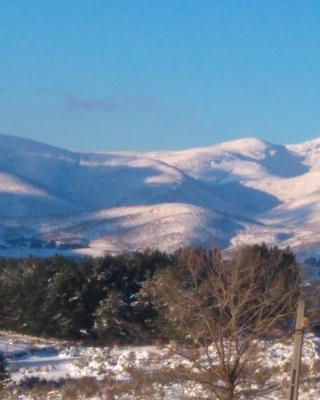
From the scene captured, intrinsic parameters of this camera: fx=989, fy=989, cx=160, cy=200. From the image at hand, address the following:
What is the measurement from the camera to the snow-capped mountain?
79.6 m

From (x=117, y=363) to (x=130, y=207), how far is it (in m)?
102

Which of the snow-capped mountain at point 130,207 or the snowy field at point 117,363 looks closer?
the snowy field at point 117,363

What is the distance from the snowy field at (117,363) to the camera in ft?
52.2

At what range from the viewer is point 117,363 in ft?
67.8

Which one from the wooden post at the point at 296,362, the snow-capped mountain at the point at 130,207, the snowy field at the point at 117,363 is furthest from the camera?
the snow-capped mountain at the point at 130,207

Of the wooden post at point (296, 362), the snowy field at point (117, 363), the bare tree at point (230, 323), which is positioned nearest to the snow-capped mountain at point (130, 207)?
the snowy field at point (117, 363)

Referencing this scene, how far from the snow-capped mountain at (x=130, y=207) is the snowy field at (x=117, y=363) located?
2567 cm

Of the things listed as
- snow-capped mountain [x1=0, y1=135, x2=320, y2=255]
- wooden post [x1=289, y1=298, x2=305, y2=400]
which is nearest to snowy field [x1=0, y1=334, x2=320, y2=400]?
wooden post [x1=289, y1=298, x2=305, y2=400]

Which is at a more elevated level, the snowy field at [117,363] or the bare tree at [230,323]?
the bare tree at [230,323]

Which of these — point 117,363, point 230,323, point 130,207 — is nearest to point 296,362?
point 230,323

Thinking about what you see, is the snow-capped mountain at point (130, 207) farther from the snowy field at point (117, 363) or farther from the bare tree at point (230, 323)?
the bare tree at point (230, 323)

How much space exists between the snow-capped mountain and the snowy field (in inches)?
1011

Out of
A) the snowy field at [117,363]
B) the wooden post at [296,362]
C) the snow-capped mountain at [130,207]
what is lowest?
the snowy field at [117,363]

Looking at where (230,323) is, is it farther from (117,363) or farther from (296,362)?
(117,363)
